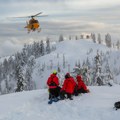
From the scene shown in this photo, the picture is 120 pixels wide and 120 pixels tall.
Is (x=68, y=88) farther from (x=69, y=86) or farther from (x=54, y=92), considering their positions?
(x=54, y=92)

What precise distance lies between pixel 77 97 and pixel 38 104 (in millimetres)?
2696

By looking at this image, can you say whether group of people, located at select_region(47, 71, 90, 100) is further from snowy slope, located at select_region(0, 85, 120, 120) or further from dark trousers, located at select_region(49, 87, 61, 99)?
snowy slope, located at select_region(0, 85, 120, 120)

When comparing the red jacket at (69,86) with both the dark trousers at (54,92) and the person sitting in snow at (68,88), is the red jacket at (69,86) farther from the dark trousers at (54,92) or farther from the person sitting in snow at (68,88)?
the dark trousers at (54,92)

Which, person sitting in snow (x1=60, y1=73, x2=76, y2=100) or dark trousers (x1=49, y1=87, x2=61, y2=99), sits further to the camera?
dark trousers (x1=49, y1=87, x2=61, y2=99)

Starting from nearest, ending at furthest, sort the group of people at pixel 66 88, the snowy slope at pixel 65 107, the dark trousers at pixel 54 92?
1. the snowy slope at pixel 65 107
2. the group of people at pixel 66 88
3. the dark trousers at pixel 54 92

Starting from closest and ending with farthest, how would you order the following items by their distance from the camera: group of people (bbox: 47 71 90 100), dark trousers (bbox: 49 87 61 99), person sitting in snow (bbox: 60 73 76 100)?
person sitting in snow (bbox: 60 73 76 100), group of people (bbox: 47 71 90 100), dark trousers (bbox: 49 87 61 99)

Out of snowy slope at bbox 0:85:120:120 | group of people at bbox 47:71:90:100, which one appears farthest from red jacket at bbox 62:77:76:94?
snowy slope at bbox 0:85:120:120

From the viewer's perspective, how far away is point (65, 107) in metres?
22.0

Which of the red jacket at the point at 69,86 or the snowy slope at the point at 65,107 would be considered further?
the red jacket at the point at 69,86

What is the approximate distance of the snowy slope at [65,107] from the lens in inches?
783

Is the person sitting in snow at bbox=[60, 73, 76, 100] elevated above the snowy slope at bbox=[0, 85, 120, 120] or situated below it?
above

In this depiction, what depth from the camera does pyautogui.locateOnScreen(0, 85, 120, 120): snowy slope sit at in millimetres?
19891

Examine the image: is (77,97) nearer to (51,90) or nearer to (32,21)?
(51,90)

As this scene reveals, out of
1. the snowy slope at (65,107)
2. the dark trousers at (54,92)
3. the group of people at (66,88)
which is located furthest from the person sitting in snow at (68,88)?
the dark trousers at (54,92)
